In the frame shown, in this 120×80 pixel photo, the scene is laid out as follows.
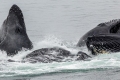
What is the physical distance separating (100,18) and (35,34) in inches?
270

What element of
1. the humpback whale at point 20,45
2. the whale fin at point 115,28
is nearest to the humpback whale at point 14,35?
the humpback whale at point 20,45

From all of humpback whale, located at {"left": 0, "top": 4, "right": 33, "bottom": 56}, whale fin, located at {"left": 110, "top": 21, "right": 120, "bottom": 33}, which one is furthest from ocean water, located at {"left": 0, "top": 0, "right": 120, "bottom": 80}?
Result: whale fin, located at {"left": 110, "top": 21, "right": 120, "bottom": 33}

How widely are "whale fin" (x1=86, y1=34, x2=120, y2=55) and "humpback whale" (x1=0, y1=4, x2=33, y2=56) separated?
2187mm

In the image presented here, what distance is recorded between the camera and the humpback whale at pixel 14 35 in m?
19.1

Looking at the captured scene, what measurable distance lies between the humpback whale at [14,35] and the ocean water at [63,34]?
1.17 ft

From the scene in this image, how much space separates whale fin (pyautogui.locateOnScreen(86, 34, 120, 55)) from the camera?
62.4ft

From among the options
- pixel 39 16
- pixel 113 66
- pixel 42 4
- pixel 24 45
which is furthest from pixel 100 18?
pixel 113 66

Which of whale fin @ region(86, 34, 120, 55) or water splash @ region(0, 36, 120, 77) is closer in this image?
water splash @ region(0, 36, 120, 77)

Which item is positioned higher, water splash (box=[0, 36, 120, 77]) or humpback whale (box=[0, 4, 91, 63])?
humpback whale (box=[0, 4, 91, 63])

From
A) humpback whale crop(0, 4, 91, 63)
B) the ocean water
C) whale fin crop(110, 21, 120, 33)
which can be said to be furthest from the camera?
whale fin crop(110, 21, 120, 33)

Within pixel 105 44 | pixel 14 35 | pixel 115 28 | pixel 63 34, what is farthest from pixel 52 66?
pixel 63 34

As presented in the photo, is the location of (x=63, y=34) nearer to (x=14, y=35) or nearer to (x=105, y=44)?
(x=14, y=35)

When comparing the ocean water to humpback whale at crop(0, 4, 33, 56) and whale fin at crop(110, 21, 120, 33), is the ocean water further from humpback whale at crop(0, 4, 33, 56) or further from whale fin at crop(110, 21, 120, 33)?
whale fin at crop(110, 21, 120, 33)

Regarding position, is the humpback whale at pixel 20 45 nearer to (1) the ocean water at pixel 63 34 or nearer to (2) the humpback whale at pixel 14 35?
(2) the humpback whale at pixel 14 35
